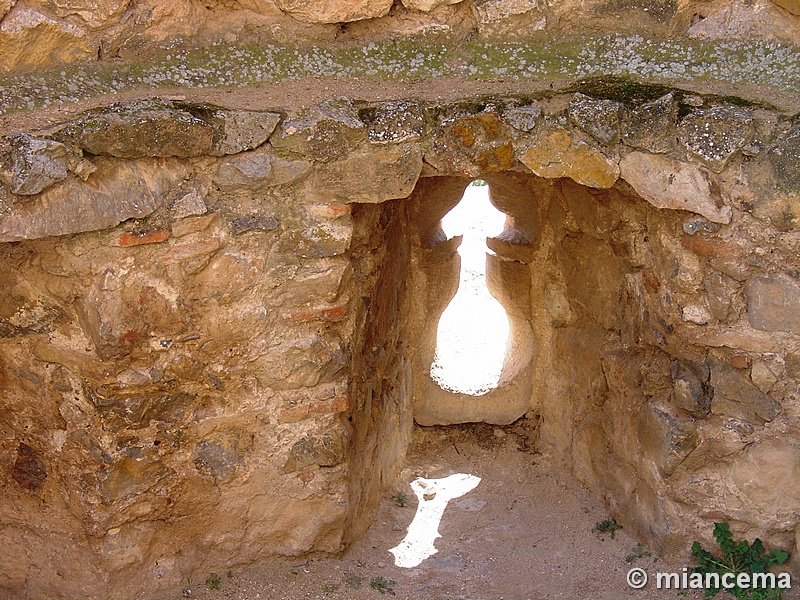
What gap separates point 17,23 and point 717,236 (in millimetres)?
2172

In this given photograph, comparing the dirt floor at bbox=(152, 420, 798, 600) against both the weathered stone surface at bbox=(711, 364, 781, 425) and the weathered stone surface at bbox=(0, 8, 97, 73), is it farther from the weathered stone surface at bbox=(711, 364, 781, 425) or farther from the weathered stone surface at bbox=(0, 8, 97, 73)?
the weathered stone surface at bbox=(0, 8, 97, 73)

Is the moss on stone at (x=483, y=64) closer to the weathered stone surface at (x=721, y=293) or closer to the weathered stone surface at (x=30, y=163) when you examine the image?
the weathered stone surface at (x=30, y=163)

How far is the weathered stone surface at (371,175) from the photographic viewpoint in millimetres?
2547

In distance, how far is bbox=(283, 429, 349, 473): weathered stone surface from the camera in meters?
2.83

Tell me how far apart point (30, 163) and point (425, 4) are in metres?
1.33

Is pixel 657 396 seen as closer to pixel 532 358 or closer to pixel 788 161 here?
pixel 788 161

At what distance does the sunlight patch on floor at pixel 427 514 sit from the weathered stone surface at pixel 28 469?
135cm

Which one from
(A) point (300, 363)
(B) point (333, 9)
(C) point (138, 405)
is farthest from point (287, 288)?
(B) point (333, 9)

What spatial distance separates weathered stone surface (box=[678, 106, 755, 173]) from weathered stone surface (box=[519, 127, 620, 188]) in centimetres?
23

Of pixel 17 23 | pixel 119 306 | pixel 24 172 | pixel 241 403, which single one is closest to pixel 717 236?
pixel 241 403

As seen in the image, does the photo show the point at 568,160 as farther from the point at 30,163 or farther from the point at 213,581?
the point at 213,581

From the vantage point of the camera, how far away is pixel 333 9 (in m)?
2.62

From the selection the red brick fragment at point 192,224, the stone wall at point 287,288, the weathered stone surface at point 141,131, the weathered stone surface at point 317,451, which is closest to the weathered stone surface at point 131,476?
the stone wall at point 287,288

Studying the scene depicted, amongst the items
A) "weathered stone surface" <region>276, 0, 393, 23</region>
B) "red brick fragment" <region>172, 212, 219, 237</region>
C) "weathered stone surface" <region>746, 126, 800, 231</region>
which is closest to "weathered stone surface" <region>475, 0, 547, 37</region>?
"weathered stone surface" <region>276, 0, 393, 23</region>
